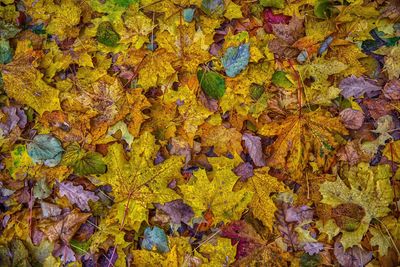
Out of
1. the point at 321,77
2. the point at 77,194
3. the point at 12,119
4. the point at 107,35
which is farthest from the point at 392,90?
the point at 12,119

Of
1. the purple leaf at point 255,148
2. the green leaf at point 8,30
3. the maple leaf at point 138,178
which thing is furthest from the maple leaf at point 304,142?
the green leaf at point 8,30

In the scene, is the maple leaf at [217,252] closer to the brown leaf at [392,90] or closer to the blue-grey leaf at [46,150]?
the blue-grey leaf at [46,150]

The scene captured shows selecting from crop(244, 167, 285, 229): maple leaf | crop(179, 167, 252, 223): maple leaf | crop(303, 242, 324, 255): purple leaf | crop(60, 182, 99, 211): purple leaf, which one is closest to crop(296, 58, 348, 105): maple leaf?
crop(244, 167, 285, 229): maple leaf

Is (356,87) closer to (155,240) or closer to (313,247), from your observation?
(313,247)

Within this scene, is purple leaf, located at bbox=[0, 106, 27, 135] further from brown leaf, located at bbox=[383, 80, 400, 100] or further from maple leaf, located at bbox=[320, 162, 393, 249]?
brown leaf, located at bbox=[383, 80, 400, 100]

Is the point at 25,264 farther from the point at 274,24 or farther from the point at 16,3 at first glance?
the point at 274,24

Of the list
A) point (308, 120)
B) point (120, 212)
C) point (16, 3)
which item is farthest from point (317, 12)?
point (16, 3)
